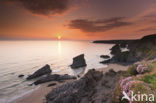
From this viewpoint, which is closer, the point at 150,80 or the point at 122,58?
the point at 150,80

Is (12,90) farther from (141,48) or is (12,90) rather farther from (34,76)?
(141,48)

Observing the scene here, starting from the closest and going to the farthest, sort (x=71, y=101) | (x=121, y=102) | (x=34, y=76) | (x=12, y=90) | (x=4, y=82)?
(x=121, y=102), (x=71, y=101), (x=12, y=90), (x=4, y=82), (x=34, y=76)

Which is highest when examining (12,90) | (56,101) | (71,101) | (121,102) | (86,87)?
(121,102)

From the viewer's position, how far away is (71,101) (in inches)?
419

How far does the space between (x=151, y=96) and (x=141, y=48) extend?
47.3 meters

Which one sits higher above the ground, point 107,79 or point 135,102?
point 135,102

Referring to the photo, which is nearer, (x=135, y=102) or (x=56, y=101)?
(x=135, y=102)

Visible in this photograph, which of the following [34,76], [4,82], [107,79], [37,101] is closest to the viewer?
[107,79]

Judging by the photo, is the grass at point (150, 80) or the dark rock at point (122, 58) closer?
the grass at point (150, 80)

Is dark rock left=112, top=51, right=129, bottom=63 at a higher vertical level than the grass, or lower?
lower

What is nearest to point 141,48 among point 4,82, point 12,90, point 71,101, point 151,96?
point 71,101

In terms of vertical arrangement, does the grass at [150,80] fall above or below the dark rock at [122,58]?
above

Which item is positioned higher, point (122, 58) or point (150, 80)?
point (150, 80)

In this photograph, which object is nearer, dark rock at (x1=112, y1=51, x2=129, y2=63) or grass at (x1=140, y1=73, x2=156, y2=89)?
grass at (x1=140, y1=73, x2=156, y2=89)
